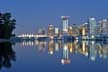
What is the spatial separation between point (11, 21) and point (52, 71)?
83683 millimetres

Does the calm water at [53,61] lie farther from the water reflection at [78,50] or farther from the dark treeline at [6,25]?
the dark treeline at [6,25]

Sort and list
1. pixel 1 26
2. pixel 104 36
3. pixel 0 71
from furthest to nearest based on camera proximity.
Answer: pixel 104 36, pixel 1 26, pixel 0 71

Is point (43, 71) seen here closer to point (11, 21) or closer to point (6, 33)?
point (6, 33)

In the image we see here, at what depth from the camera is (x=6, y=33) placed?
88625 mm

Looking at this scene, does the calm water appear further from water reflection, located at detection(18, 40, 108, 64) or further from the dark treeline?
the dark treeline

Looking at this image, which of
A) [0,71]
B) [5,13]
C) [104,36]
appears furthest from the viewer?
[104,36]

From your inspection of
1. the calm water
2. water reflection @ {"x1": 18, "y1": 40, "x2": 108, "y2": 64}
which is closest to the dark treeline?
water reflection @ {"x1": 18, "y1": 40, "x2": 108, "y2": 64}

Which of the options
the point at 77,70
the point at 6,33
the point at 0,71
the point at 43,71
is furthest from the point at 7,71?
the point at 6,33

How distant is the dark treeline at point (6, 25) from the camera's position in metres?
87.7

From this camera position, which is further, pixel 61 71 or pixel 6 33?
pixel 6 33

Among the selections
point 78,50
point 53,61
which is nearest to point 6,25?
point 78,50

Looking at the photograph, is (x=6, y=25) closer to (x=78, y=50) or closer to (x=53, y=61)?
(x=78, y=50)

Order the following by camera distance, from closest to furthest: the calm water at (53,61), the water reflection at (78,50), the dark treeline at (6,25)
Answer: the calm water at (53,61) < the water reflection at (78,50) < the dark treeline at (6,25)

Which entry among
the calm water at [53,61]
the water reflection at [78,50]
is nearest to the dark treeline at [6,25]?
the water reflection at [78,50]
